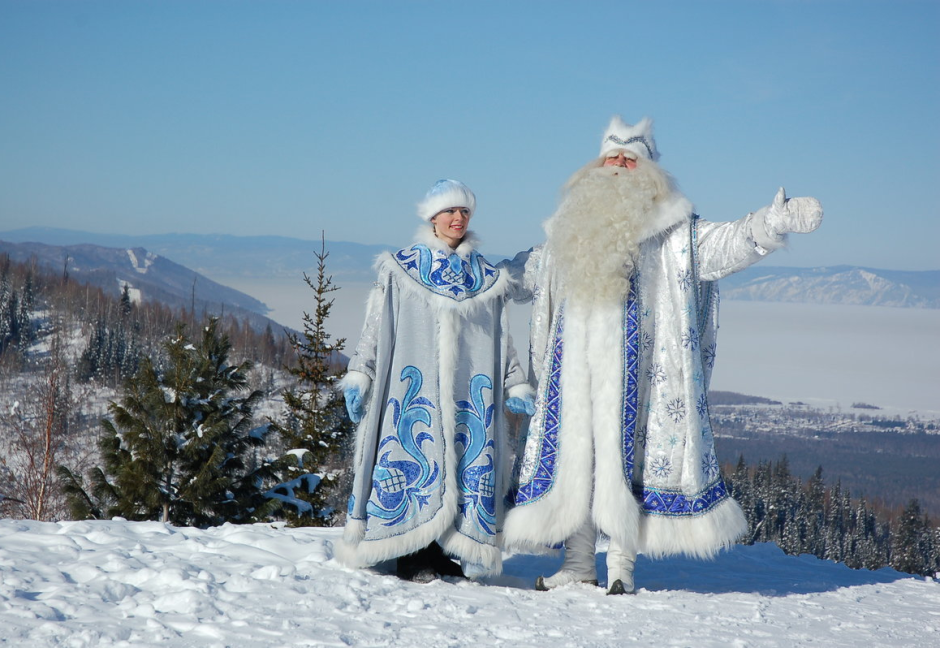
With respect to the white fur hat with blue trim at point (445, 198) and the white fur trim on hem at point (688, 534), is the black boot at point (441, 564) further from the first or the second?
the white fur hat with blue trim at point (445, 198)

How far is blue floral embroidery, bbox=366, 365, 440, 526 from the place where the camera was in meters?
4.43

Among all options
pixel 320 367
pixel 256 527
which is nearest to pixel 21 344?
pixel 320 367

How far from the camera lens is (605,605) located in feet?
13.4

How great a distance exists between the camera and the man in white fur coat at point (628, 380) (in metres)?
4.37

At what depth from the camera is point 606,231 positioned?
15.0 ft

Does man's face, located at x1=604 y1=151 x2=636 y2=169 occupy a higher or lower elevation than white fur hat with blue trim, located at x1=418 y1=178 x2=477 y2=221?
higher

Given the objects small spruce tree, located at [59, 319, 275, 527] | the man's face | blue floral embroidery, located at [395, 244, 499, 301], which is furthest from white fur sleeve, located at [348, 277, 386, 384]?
small spruce tree, located at [59, 319, 275, 527]

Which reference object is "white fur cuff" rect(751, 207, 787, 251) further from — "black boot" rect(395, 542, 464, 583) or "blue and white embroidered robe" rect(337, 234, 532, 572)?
"black boot" rect(395, 542, 464, 583)

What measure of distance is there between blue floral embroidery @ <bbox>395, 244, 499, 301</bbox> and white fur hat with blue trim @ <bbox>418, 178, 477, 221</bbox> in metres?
0.21

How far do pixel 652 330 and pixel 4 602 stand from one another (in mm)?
3397

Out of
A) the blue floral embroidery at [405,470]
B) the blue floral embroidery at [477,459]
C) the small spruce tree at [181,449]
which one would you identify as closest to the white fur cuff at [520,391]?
the blue floral embroidery at [477,459]

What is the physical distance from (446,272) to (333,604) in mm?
1867

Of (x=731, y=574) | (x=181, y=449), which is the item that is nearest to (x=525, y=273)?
(x=731, y=574)

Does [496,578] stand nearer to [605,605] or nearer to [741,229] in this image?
[605,605]
